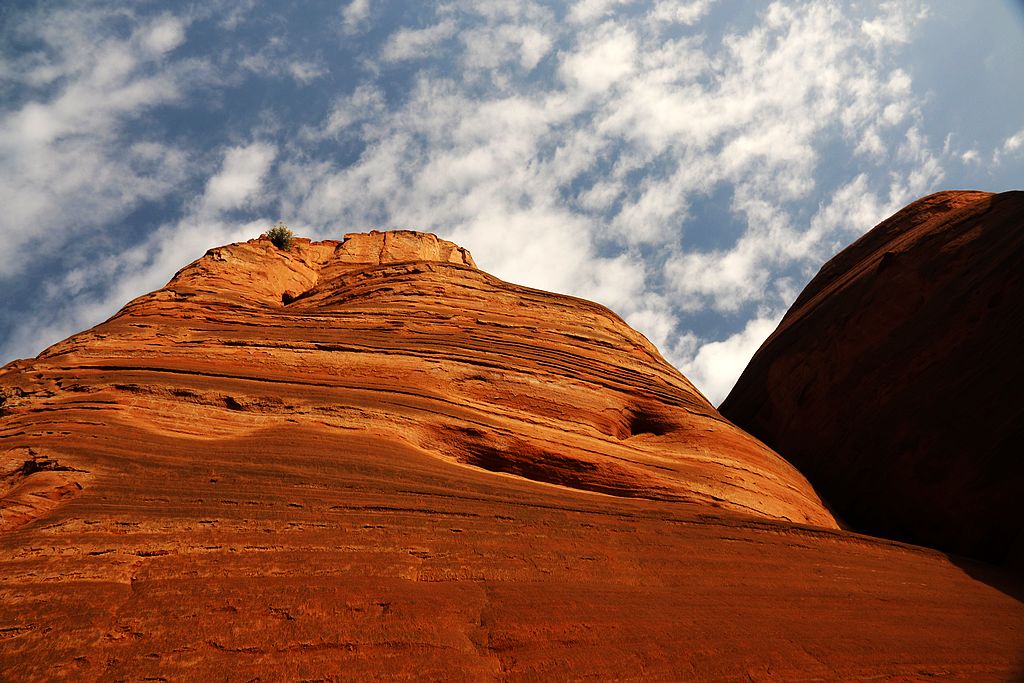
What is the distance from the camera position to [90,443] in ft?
26.4

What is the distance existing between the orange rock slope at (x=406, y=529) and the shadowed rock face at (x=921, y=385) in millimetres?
1762

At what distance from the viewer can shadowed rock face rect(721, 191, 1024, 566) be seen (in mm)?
11461

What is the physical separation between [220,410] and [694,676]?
7.11m

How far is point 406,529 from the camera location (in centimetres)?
720

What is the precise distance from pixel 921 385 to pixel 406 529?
1113 centimetres

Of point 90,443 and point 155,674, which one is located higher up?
point 90,443

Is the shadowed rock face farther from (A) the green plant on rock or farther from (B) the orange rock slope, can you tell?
(A) the green plant on rock

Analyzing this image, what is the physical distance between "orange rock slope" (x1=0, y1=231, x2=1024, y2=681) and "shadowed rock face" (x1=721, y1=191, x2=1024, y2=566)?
1.76 metres

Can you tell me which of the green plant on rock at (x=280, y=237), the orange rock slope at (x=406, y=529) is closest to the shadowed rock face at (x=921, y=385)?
the orange rock slope at (x=406, y=529)

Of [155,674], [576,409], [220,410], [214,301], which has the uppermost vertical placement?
[214,301]

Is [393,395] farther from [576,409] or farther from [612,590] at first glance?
[612,590]

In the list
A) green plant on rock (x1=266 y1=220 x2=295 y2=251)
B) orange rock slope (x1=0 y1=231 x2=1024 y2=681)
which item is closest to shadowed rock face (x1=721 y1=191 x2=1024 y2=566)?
orange rock slope (x1=0 y1=231 x2=1024 y2=681)

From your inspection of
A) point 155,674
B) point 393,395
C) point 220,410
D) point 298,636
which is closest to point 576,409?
point 393,395

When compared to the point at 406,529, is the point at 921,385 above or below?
above
